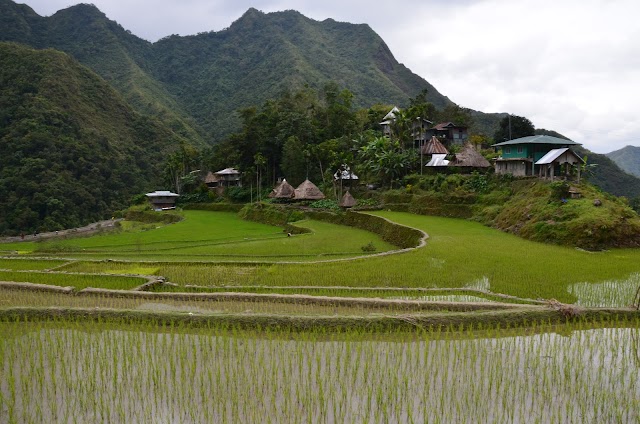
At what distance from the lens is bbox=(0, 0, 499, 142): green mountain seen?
77.6m

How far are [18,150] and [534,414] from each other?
52244 mm

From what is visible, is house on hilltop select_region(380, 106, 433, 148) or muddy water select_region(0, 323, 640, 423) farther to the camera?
house on hilltop select_region(380, 106, 433, 148)

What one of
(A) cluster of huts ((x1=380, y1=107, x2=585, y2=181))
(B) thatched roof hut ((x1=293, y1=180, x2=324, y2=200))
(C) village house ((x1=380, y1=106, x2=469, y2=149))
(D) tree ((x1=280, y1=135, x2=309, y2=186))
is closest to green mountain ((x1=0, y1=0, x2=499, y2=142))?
(C) village house ((x1=380, y1=106, x2=469, y2=149))

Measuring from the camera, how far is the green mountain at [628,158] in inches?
3393

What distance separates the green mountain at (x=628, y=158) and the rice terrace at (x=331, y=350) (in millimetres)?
90703

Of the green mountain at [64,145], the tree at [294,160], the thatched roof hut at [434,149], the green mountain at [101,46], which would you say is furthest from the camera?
the green mountain at [101,46]

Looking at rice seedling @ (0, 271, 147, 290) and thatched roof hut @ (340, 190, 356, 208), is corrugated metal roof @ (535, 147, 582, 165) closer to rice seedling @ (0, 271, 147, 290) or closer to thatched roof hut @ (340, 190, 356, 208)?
thatched roof hut @ (340, 190, 356, 208)

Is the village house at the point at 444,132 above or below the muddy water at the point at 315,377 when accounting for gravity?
above

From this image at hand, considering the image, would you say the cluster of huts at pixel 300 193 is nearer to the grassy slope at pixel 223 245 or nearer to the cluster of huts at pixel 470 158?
the cluster of huts at pixel 470 158

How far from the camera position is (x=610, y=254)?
1430 centimetres

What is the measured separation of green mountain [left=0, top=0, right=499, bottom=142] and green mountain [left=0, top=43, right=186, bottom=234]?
11.9 m

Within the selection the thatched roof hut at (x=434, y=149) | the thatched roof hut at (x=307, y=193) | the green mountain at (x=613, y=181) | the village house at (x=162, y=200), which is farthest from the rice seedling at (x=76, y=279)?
the green mountain at (x=613, y=181)

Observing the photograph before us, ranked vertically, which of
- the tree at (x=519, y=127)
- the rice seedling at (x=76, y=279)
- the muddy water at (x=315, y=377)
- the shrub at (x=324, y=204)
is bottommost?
the rice seedling at (x=76, y=279)

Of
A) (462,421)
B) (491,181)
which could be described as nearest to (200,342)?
(462,421)
